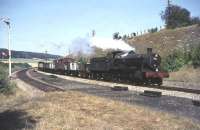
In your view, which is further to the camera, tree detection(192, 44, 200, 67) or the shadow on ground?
tree detection(192, 44, 200, 67)

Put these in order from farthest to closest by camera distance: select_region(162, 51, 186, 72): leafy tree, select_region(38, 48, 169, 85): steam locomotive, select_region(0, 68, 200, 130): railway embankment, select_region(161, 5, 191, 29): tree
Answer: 1. select_region(161, 5, 191, 29): tree
2. select_region(162, 51, 186, 72): leafy tree
3. select_region(38, 48, 169, 85): steam locomotive
4. select_region(0, 68, 200, 130): railway embankment

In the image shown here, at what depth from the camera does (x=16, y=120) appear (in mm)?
17234

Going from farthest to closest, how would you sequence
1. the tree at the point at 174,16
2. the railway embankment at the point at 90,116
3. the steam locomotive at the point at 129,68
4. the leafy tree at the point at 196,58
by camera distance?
the tree at the point at 174,16 < the leafy tree at the point at 196,58 < the steam locomotive at the point at 129,68 < the railway embankment at the point at 90,116

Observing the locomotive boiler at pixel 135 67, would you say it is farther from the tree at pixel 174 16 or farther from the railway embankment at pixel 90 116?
the tree at pixel 174 16

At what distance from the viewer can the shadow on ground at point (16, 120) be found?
1543 centimetres

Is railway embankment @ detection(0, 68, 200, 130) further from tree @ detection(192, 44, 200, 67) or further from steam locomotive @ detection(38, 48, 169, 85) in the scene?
tree @ detection(192, 44, 200, 67)

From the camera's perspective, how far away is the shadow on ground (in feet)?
50.6

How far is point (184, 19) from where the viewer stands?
119250 millimetres

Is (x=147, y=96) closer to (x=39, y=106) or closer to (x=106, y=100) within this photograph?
(x=106, y=100)

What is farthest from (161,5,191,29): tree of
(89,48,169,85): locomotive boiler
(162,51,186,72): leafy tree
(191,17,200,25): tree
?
(89,48,169,85): locomotive boiler

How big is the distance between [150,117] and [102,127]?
2595mm

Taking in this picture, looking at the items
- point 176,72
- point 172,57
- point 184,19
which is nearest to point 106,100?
point 176,72

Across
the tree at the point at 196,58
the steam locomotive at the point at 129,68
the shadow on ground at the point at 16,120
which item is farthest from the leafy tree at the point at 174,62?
the shadow on ground at the point at 16,120

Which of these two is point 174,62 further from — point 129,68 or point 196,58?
point 129,68
